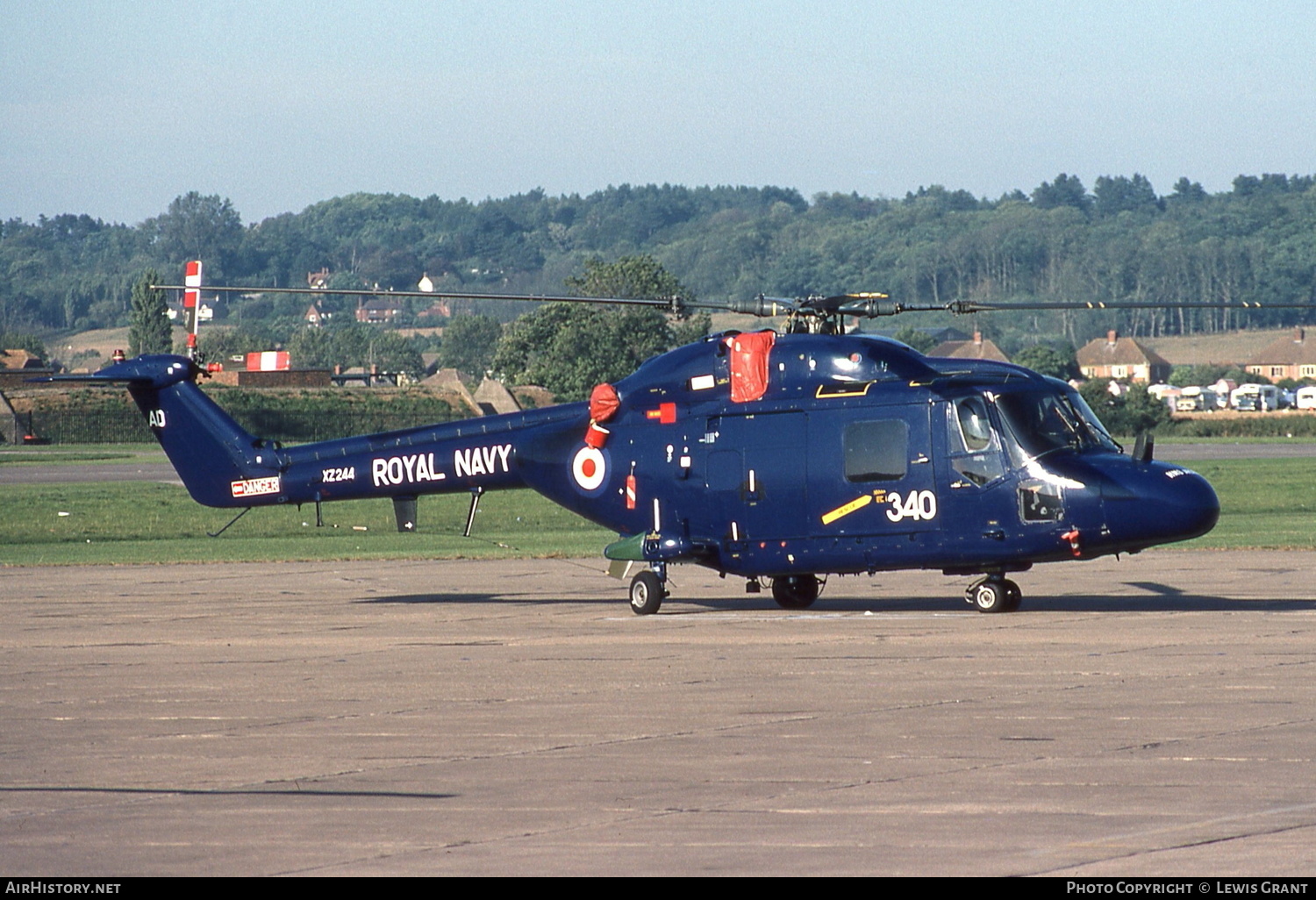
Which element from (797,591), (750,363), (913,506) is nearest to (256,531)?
(797,591)

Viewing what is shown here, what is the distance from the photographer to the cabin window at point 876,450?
67.7ft

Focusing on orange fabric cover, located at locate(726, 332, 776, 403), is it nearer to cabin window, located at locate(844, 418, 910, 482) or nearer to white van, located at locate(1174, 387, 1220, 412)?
cabin window, located at locate(844, 418, 910, 482)

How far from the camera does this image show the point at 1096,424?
67.7 feet

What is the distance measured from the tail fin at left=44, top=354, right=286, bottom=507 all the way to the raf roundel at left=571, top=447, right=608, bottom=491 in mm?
4690

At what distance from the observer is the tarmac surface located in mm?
8969

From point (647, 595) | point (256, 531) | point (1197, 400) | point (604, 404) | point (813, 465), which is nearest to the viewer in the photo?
point (813, 465)

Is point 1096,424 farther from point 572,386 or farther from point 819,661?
point 572,386

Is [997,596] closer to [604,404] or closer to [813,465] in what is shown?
[813,465]

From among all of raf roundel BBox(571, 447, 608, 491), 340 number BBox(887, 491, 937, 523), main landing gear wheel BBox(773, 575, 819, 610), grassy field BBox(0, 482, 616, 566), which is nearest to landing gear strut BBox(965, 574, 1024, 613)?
340 number BBox(887, 491, 937, 523)

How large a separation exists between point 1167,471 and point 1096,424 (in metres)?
1.29

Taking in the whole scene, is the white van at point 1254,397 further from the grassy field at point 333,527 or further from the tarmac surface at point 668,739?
the tarmac surface at point 668,739

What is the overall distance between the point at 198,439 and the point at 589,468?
6.30 m

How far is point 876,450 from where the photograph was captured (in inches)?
818

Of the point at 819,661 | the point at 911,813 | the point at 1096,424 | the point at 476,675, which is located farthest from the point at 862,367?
the point at 911,813
